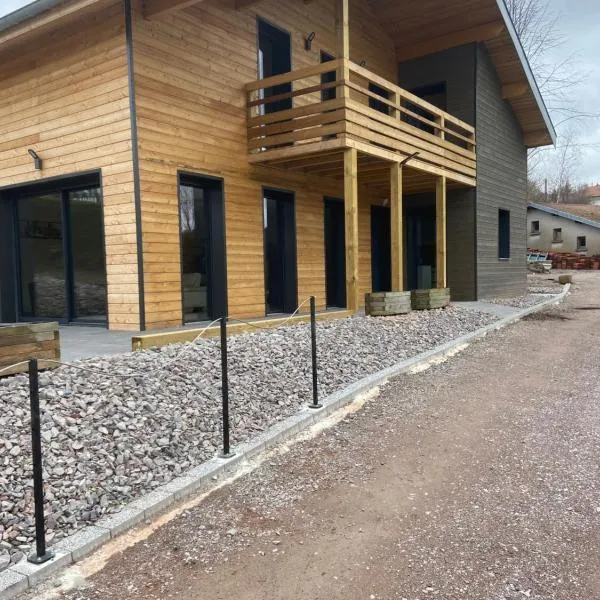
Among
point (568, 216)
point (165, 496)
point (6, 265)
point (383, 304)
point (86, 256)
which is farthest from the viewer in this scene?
point (568, 216)

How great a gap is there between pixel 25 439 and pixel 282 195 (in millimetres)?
7482

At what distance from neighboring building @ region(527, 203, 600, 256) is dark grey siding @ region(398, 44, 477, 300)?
26.7 meters

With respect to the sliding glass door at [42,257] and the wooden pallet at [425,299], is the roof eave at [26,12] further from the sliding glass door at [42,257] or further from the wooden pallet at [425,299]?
the wooden pallet at [425,299]

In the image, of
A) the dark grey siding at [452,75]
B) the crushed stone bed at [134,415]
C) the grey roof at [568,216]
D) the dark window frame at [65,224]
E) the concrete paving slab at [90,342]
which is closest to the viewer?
the crushed stone bed at [134,415]

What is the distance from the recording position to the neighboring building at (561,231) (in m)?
36.3

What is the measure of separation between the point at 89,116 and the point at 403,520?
23.3 ft

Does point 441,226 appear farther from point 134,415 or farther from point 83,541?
point 83,541

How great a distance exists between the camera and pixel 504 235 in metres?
16.1

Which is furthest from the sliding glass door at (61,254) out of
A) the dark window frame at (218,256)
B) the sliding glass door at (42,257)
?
the dark window frame at (218,256)

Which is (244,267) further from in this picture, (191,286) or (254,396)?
(254,396)

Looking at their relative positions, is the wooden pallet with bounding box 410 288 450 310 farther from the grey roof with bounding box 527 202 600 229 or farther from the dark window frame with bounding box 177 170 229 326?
the grey roof with bounding box 527 202 600 229

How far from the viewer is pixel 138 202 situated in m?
7.41

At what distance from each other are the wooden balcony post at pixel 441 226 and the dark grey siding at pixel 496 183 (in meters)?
2.21

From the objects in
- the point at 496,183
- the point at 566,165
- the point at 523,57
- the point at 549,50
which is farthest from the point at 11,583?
the point at 566,165
